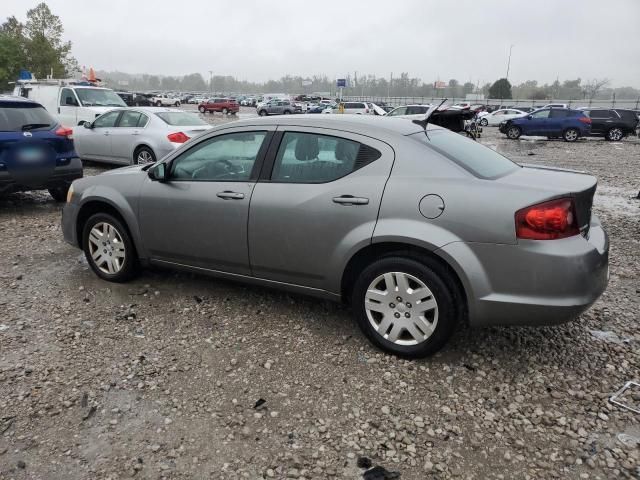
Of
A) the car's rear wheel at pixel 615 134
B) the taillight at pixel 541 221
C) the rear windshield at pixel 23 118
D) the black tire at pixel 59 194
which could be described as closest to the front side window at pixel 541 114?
the car's rear wheel at pixel 615 134

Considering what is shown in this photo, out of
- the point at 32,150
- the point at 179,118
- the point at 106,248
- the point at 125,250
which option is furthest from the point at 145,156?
the point at 125,250

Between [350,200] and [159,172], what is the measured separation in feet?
5.89

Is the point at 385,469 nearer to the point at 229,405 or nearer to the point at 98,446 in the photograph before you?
the point at 229,405

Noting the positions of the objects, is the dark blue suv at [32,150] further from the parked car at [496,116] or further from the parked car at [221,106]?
the parked car at [221,106]

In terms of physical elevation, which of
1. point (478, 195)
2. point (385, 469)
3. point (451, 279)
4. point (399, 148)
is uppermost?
point (399, 148)

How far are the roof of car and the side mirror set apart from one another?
0.75 m

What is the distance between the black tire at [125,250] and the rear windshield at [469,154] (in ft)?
8.93

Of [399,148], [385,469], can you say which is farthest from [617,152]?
[385,469]

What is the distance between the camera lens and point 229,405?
2.96 metres

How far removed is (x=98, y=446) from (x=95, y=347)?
1122mm

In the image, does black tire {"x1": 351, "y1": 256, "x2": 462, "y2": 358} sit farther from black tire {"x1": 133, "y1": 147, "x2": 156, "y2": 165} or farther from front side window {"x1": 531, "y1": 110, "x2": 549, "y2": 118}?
front side window {"x1": 531, "y1": 110, "x2": 549, "y2": 118}

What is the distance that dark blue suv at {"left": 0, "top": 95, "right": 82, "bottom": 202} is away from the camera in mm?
6770

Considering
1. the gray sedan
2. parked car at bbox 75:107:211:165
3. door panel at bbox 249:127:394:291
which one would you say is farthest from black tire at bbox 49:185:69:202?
door panel at bbox 249:127:394:291

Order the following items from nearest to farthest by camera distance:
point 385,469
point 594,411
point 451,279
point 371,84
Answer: point 385,469 < point 594,411 < point 451,279 < point 371,84
